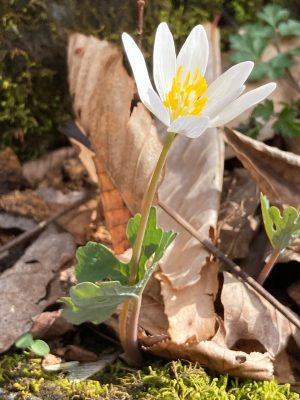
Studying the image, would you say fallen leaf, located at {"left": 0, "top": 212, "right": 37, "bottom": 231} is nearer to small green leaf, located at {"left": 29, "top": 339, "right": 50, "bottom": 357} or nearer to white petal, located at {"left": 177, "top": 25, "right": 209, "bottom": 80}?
small green leaf, located at {"left": 29, "top": 339, "right": 50, "bottom": 357}

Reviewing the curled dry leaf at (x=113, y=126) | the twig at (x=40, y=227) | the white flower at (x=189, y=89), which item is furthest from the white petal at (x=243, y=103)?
the twig at (x=40, y=227)

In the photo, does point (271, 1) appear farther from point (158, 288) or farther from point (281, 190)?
point (158, 288)

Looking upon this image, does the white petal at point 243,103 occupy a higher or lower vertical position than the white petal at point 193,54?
lower

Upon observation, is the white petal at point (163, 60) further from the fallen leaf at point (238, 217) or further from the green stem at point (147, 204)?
the fallen leaf at point (238, 217)

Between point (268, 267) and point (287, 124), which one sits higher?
point (287, 124)

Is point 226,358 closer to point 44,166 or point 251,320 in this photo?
point 251,320

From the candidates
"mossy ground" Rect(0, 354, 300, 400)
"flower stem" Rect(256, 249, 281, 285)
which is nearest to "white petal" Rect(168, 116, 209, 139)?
"flower stem" Rect(256, 249, 281, 285)

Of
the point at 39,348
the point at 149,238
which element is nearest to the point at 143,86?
the point at 149,238
